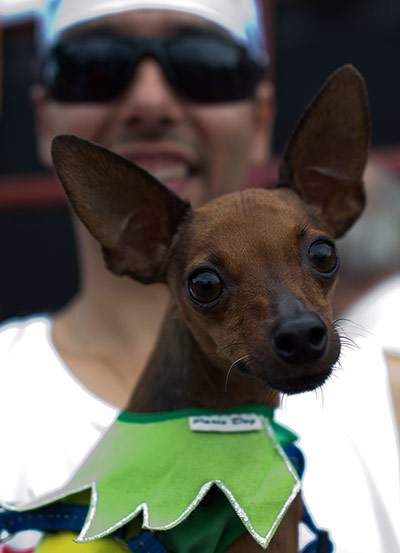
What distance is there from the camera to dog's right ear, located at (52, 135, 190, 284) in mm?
1377

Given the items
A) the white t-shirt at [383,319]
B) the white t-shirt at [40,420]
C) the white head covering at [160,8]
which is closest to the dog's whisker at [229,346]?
the white t-shirt at [40,420]

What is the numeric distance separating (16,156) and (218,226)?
6.44 meters

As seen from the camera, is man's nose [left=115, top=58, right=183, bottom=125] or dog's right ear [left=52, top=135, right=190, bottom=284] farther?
man's nose [left=115, top=58, right=183, bottom=125]

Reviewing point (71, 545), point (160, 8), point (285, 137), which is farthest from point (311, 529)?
point (285, 137)

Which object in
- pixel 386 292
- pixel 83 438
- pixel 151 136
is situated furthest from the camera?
pixel 386 292

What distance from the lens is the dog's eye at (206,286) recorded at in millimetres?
1316

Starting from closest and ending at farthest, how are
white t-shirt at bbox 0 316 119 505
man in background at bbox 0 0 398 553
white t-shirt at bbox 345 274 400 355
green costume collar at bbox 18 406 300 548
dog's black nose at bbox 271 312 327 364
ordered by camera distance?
dog's black nose at bbox 271 312 327 364 < green costume collar at bbox 18 406 300 548 < white t-shirt at bbox 0 316 119 505 < man in background at bbox 0 0 398 553 < white t-shirt at bbox 345 274 400 355

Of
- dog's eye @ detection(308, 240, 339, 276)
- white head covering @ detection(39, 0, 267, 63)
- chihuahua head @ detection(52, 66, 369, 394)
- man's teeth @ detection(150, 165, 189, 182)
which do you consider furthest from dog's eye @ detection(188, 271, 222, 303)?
white head covering @ detection(39, 0, 267, 63)

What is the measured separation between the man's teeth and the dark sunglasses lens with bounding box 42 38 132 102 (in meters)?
0.35

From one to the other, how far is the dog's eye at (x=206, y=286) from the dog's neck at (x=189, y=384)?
0.65 feet

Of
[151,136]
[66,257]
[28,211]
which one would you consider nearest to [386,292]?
[151,136]

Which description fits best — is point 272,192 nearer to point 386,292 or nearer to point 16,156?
point 386,292

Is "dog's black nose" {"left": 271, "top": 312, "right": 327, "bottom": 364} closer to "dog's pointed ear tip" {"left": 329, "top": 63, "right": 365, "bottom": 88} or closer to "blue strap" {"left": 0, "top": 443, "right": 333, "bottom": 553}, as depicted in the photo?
"blue strap" {"left": 0, "top": 443, "right": 333, "bottom": 553}

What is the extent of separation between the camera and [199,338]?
147cm
